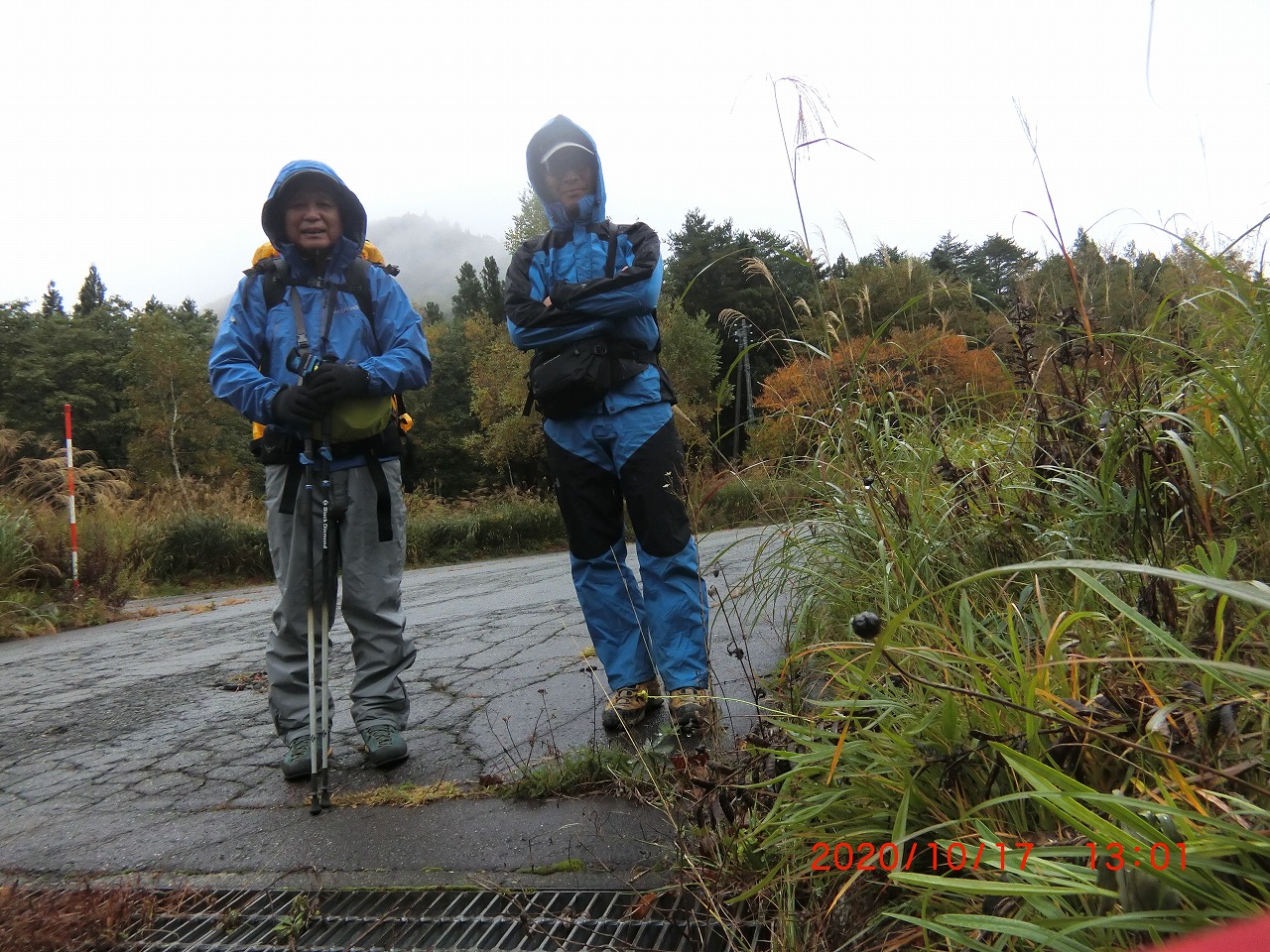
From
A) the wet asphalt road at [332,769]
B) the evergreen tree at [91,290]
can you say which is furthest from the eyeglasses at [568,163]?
the evergreen tree at [91,290]

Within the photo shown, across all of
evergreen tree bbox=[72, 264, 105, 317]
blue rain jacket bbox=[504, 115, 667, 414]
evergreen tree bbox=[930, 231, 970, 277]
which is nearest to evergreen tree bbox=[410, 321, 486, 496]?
evergreen tree bbox=[930, 231, 970, 277]

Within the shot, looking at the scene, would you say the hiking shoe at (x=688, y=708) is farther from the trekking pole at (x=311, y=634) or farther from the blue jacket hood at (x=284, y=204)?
the blue jacket hood at (x=284, y=204)

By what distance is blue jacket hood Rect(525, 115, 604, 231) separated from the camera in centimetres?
299

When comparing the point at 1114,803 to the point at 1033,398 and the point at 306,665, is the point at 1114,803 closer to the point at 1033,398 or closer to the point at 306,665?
the point at 1033,398

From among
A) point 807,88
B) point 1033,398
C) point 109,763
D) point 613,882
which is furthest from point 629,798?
point 109,763

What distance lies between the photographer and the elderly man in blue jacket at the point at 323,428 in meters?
2.65

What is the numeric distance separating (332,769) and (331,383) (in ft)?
4.39

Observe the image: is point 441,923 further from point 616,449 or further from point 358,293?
point 358,293

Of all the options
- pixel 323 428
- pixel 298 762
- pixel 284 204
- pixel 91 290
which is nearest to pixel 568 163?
pixel 284 204

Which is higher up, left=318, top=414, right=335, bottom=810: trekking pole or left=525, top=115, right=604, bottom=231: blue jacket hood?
left=525, top=115, right=604, bottom=231: blue jacket hood

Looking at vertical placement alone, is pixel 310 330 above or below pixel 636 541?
above

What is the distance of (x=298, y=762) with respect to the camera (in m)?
2.62

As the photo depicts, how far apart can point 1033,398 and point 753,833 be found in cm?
163

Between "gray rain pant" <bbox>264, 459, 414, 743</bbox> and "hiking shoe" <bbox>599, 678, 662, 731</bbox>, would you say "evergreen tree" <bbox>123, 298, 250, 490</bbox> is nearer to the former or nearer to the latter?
"gray rain pant" <bbox>264, 459, 414, 743</bbox>
